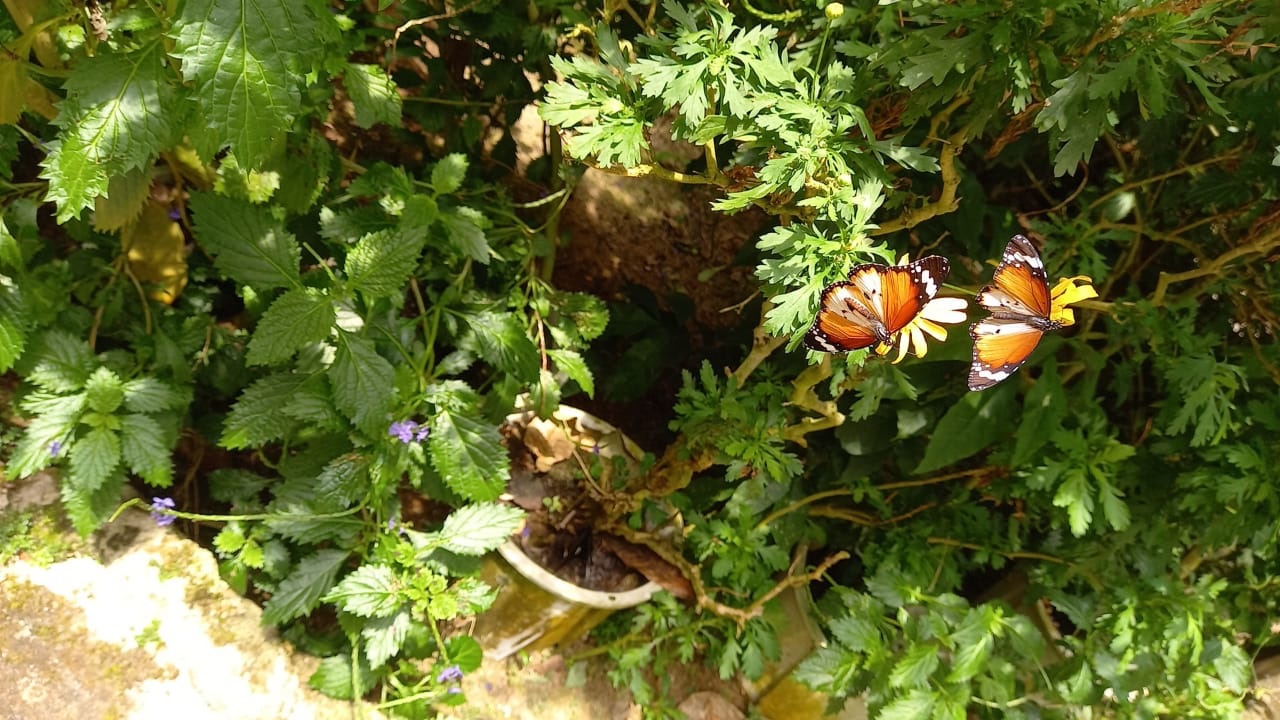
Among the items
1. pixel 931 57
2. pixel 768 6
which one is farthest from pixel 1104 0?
pixel 768 6

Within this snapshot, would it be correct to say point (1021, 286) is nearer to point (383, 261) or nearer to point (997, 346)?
point (997, 346)

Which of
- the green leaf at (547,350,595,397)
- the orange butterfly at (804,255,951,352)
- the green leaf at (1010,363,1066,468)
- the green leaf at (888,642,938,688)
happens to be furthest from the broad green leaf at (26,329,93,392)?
the green leaf at (1010,363,1066,468)

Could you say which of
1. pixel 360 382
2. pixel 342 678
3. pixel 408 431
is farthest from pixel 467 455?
pixel 342 678

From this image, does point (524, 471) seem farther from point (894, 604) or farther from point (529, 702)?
point (894, 604)

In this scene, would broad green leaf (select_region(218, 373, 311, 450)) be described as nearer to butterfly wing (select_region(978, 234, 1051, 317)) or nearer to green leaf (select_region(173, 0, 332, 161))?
green leaf (select_region(173, 0, 332, 161))

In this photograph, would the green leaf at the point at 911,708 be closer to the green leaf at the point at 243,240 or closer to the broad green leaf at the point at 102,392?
the green leaf at the point at 243,240

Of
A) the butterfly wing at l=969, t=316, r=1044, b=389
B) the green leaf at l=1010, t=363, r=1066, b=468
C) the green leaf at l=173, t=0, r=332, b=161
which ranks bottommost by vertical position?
the green leaf at l=1010, t=363, r=1066, b=468
